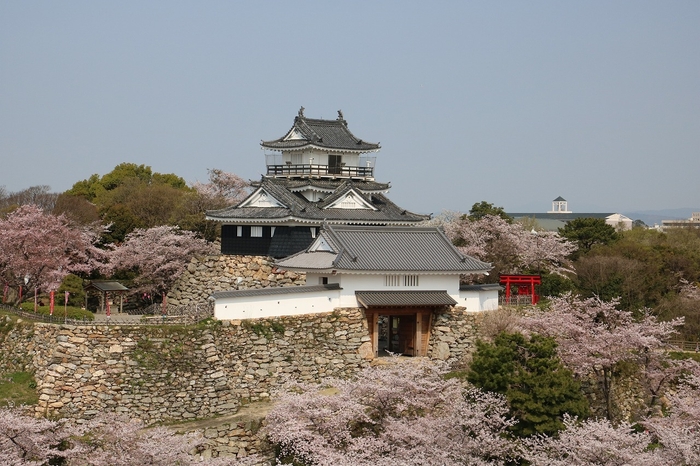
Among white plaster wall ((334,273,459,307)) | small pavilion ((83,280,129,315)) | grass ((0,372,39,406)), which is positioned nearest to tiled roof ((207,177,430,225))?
small pavilion ((83,280,129,315))

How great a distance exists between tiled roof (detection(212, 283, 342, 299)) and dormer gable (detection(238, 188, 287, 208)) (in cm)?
780

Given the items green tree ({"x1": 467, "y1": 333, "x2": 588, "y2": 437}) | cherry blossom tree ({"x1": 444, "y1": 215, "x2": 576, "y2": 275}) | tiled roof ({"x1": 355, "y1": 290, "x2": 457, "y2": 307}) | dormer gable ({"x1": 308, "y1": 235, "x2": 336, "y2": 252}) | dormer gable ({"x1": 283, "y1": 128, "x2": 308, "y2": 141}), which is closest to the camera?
green tree ({"x1": 467, "y1": 333, "x2": 588, "y2": 437})

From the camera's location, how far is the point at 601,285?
37.2 meters

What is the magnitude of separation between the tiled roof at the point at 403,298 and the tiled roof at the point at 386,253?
85 cm

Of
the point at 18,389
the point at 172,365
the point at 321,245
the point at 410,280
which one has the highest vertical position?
the point at 321,245

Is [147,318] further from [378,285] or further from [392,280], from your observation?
[392,280]

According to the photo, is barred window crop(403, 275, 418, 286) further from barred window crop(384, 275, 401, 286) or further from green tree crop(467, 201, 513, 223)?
green tree crop(467, 201, 513, 223)

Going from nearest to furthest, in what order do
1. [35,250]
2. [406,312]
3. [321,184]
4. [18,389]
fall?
[18,389] → [406,312] → [35,250] → [321,184]

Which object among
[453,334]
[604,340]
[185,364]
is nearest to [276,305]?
[185,364]

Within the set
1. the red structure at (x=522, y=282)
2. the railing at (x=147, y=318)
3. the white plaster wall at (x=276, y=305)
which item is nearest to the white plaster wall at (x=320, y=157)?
the red structure at (x=522, y=282)

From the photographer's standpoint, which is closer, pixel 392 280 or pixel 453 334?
pixel 392 280

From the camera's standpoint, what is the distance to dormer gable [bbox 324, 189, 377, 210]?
3866 centimetres

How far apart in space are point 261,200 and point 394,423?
1638cm

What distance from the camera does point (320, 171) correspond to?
1612 inches
